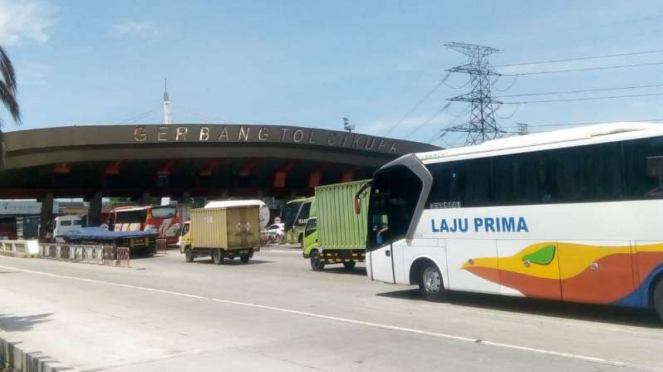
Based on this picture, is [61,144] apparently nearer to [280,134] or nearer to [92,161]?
[92,161]

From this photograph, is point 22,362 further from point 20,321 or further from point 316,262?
point 316,262

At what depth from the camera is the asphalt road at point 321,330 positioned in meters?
9.20

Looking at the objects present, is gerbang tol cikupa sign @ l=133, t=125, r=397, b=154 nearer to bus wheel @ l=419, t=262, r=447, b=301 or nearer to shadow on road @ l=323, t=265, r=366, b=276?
shadow on road @ l=323, t=265, r=366, b=276

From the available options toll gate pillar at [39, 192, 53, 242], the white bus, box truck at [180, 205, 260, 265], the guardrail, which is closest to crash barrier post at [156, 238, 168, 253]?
the guardrail

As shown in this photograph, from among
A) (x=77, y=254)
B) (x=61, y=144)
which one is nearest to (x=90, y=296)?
(x=77, y=254)

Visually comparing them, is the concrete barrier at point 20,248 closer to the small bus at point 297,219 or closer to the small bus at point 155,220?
the small bus at point 155,220

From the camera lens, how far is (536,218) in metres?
12.8

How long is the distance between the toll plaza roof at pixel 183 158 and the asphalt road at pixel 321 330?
39496 mm

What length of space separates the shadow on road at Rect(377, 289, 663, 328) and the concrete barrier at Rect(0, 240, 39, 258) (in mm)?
35705

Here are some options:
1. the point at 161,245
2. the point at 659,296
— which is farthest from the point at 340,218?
the point at 161,245

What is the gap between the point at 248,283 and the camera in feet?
71.2

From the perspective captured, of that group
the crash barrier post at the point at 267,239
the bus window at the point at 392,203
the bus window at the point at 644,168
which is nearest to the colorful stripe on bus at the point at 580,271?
the bus window at the point at 644,168

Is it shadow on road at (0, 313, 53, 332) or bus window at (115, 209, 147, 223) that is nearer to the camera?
shadow on road at (0, 313, 53, 332)

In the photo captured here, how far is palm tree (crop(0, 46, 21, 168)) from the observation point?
16.2 metres
